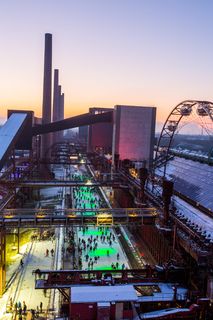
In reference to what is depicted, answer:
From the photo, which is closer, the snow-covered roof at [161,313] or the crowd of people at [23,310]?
the snow-covered roof at [161,313]

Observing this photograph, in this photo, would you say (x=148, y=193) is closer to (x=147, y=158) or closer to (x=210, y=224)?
(x=210, y=224)

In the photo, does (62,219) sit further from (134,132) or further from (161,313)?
(134,132)

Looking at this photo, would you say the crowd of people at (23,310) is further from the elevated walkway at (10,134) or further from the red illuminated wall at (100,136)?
the red illuminated wall at (100,136)

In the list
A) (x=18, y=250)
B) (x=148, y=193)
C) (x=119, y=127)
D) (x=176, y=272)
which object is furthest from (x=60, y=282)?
(x=119, y=127)

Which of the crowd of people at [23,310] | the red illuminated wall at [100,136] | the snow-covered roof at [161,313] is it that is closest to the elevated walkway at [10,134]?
the crowd of people at [23,310]

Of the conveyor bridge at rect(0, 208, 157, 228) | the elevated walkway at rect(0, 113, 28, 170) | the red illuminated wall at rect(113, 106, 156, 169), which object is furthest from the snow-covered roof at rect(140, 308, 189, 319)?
the red illuminated wall at rect(113, 106, 156, 169)

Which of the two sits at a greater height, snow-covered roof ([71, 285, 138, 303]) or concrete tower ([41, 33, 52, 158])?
concrete tower ([41, 33, 52, 158])

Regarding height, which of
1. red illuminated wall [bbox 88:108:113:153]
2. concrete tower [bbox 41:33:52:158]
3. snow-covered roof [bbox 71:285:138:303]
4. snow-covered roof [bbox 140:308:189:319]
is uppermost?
concrete tower [bbox 41:33:52:158]

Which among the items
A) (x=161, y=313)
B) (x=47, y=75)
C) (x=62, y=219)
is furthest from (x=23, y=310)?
(x=47, y=75)

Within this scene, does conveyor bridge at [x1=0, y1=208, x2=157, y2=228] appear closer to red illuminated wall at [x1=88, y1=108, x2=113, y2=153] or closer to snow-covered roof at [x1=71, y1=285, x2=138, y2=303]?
snow-covered roof at [x1=71, y1=285, x2=138, y2=303]
